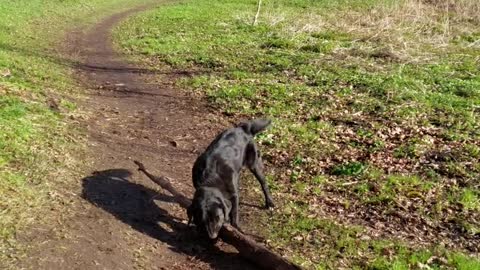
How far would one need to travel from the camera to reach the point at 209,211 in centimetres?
585

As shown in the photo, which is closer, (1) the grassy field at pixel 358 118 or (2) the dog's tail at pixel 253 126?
(1) the grassy field at pixel 358 118

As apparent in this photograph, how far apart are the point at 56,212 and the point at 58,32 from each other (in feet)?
53.7

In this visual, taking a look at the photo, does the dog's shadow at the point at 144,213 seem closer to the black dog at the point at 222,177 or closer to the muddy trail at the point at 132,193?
the muddy trail at the point at 132,193

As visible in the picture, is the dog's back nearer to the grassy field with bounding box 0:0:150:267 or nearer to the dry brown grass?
the grassy field with bounding box 0:0:150:267

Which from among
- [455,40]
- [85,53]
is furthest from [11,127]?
[455,40]

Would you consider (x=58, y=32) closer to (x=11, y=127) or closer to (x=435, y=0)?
(x=11, y=127)

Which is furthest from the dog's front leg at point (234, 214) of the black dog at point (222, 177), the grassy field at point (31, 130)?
the grassy field at point (31, 130)

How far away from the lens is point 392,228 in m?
6.68

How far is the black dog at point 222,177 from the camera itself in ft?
19.2

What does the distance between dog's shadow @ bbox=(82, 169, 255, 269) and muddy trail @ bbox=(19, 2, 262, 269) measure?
1 cm

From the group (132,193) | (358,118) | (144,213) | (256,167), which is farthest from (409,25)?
(144,213)

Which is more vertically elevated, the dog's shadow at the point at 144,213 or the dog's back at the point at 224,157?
the dog's back at the point at 224,157

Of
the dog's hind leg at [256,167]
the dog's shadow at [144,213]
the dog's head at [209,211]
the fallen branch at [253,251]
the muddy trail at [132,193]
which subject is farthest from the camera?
the dog's hind leg at [256,167]

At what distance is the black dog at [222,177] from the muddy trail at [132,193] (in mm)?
396
